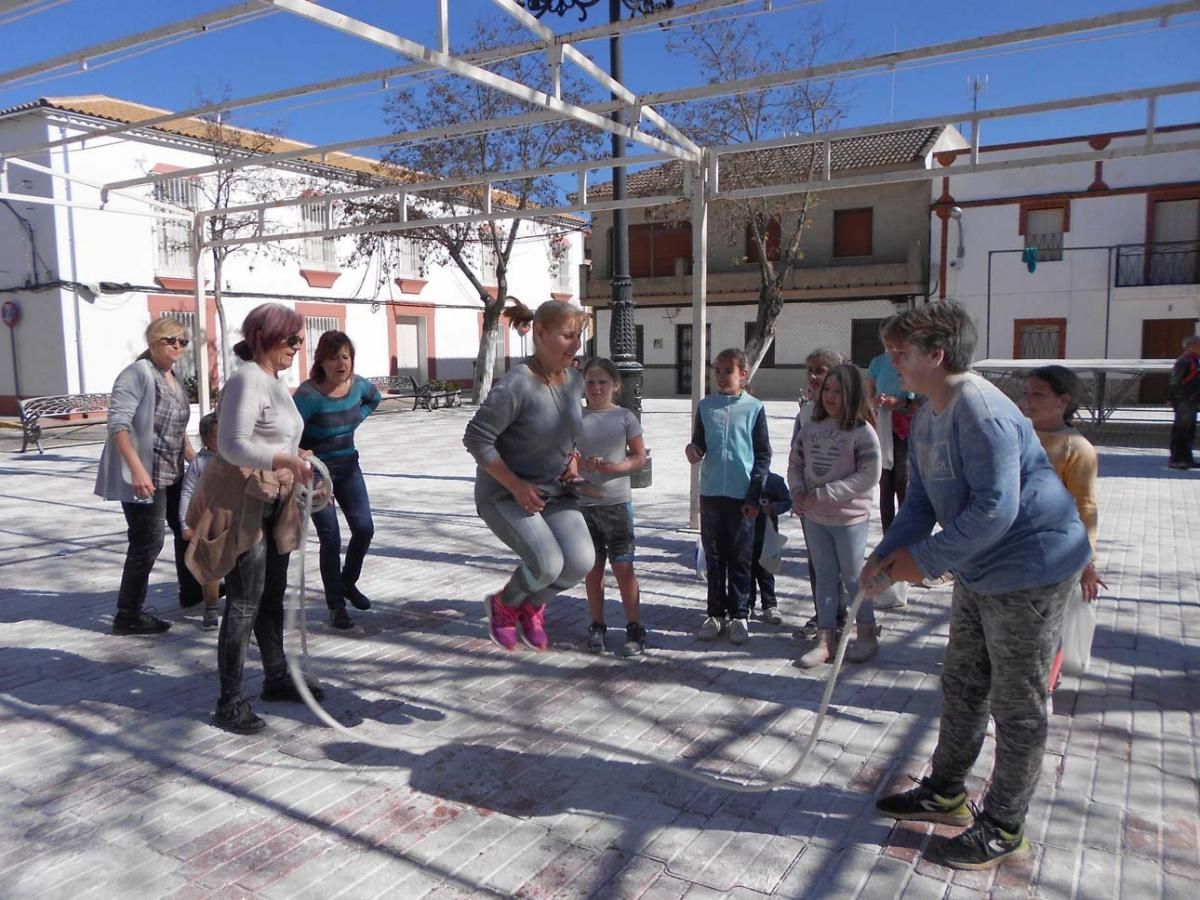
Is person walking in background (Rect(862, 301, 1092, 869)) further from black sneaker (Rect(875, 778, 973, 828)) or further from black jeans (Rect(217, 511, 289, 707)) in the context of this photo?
black jeans (Rect(217, 511, 289, 707))

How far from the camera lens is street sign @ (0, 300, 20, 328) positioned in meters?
21.4

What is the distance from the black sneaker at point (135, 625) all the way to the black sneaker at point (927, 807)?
3843 mm

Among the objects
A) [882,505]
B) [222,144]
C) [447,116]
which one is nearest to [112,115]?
[222,144]

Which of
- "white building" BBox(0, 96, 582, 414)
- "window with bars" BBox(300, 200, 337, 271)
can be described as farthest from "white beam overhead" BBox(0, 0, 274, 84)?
"window with bars" BBox(300, 200, 337, 271)

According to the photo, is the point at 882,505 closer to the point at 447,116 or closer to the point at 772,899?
the point at 772,899

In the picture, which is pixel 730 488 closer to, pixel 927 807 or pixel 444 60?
pixel 927 807

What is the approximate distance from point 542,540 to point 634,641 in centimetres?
121

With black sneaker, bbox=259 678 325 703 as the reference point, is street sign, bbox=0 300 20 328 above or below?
above

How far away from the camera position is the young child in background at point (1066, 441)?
11.7ft

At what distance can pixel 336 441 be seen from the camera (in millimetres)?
4887

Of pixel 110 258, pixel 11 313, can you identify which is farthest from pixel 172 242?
pixel 11 313

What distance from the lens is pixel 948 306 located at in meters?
2.59

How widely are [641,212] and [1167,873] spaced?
29595mm

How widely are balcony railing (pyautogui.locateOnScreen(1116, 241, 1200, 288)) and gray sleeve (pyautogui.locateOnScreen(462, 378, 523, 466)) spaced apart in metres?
26.4
